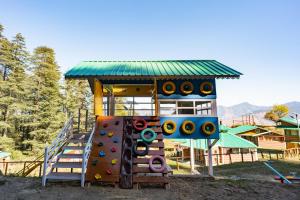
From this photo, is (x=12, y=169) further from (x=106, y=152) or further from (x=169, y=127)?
(x=169, y=127)

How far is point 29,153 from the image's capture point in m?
25.2

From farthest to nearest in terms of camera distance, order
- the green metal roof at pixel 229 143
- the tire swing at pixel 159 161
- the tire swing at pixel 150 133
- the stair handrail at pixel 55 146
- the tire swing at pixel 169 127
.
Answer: the green metal roof at pixel 229 143 → the tire swing at pixel 169 127 → the tire swing at pixel 150 133 → the tire swing at pixel 159 161 → the stair handrail at pixel 55 146

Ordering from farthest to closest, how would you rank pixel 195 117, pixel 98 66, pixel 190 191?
pixel 98 66
pixel 195 117
pixel 190 191

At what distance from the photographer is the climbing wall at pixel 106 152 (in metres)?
6.71

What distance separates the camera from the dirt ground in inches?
227

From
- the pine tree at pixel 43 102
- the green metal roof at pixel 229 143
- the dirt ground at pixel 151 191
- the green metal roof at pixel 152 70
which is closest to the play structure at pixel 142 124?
the green metal roof at pixel 152 70

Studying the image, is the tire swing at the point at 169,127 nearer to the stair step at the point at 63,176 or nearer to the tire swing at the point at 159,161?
the tire swing at the point at 159,161

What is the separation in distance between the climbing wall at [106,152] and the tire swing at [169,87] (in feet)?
9.26

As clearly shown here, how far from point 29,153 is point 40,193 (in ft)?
78.0

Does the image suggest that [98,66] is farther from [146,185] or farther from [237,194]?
[237,194]

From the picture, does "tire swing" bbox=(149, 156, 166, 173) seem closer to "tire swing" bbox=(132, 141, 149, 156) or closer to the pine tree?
"tire swing" bbox=(132, 141, 149, 156)

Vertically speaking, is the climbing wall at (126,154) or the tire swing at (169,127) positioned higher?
the tire swing at (169,127)

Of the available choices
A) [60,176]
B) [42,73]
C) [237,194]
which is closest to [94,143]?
[60,176]

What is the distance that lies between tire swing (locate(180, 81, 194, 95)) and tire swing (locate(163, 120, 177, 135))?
6.01 feet
